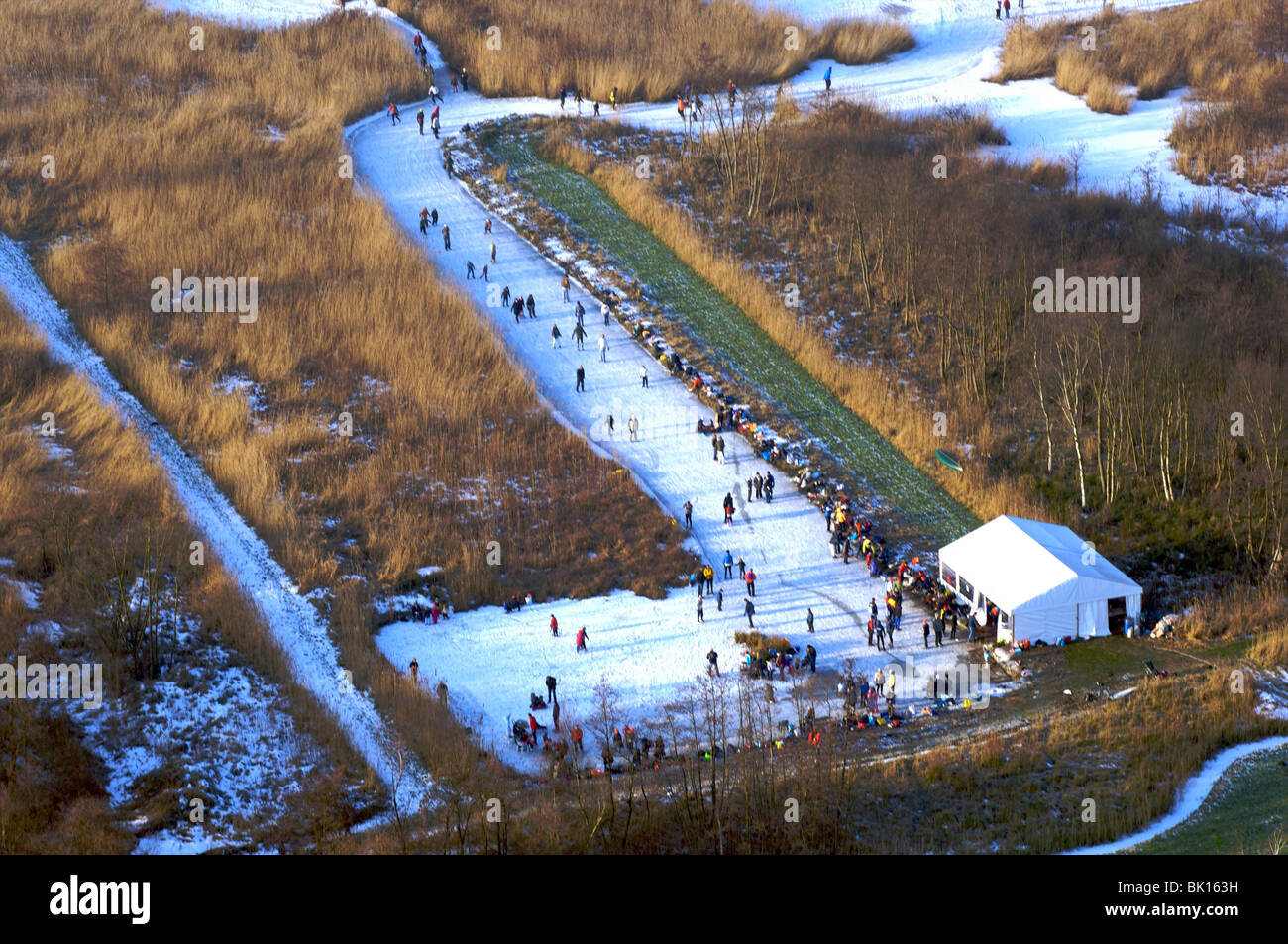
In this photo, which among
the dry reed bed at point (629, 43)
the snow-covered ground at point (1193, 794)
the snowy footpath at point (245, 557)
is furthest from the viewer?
the dry reed bed at point (629, 43)

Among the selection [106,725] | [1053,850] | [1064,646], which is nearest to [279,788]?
[106,725]

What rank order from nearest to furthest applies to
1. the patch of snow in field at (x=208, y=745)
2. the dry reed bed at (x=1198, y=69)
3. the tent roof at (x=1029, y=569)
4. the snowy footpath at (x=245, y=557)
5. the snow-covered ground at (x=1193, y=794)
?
the snow-covered ground at (x=1193, y=794)
the patch of snow in field at (x=208, y=745)
the snowy footpath at (x=245, y=557)
the tent roof at (x=1029, y=569)
the dry reed bed at (x=1198, y=69)

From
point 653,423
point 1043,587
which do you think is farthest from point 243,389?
point 1043,587

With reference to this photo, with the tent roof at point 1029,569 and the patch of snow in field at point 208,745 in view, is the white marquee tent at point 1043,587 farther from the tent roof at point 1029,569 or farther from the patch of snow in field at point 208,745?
the patch of snow in field at point 208,745

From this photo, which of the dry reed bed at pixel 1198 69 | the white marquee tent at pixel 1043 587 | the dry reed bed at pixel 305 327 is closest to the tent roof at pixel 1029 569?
the white marquee tent at pixel 1043 587

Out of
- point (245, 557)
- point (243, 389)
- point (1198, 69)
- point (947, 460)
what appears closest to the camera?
point (245, 557)

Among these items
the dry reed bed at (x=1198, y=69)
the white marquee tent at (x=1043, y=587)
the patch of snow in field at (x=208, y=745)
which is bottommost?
the patch of snow in field at (x=208, y=745)

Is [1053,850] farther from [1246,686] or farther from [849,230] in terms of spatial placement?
[849,230]

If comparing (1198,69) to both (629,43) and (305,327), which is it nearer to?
(629,43)
